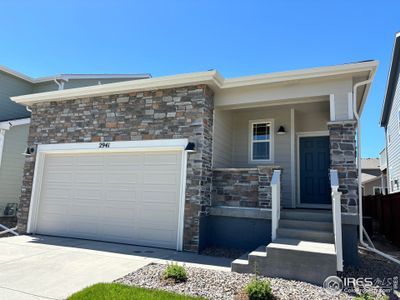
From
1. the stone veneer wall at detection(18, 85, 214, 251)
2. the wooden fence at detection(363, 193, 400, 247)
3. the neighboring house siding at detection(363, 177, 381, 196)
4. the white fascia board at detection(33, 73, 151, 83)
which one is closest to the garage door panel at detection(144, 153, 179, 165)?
the stone veneer wall at detection(18, 85, 214, 251)

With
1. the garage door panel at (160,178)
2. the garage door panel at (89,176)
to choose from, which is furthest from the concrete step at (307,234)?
the garage door panel at (89,176)

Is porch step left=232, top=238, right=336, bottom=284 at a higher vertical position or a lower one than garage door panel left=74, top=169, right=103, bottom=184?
lower

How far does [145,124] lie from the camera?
7.95 m

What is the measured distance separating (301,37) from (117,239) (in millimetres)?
8400

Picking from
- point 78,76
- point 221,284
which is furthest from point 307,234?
point 78,76

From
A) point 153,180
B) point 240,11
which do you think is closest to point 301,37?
point 240,11

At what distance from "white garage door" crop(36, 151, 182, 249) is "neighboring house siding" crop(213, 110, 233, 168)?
3.97ft

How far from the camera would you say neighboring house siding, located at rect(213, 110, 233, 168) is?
26.7 feet

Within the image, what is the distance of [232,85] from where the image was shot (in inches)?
299

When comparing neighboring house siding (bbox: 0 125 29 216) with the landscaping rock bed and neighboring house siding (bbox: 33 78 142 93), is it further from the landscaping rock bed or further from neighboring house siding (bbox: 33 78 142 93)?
the landscaping rock bed

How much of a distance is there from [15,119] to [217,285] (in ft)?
35.1

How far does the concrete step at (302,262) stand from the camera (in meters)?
4.70

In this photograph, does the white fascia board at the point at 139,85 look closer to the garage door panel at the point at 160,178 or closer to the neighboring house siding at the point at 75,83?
the garage door panel at the point at 160,178

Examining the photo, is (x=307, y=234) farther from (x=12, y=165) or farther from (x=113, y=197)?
(x=12, y=165)
